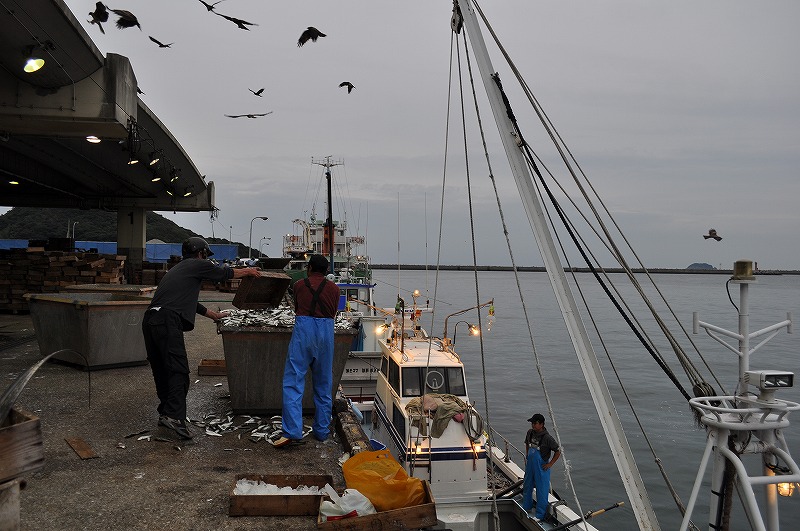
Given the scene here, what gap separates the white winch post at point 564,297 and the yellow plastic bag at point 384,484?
4.42ft

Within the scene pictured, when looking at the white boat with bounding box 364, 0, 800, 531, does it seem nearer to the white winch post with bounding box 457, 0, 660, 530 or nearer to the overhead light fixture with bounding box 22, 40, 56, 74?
the white winch post with bounding box 457, 0, 660, 530

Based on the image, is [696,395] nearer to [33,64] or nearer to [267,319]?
[267,319]

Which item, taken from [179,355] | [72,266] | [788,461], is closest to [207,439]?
[179,355]

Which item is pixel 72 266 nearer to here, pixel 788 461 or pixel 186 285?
pixel 186 285

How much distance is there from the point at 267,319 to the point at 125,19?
240 inches

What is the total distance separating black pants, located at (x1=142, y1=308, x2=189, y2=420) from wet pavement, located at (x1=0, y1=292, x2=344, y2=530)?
0.38 meters

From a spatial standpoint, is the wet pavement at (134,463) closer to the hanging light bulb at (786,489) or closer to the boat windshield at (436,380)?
→ the hanging light bulb at (786,489)

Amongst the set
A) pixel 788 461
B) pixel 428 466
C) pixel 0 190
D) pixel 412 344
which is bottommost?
pixel 428 466

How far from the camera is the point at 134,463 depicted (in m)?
4.95

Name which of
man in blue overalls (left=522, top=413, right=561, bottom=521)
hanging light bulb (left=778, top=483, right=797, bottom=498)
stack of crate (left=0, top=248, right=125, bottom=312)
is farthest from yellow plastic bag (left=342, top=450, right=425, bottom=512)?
stack of crate (left=0, top=248, right=125, bottom=312)

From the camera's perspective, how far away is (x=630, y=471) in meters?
3.97

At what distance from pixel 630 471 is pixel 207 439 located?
3.86 m

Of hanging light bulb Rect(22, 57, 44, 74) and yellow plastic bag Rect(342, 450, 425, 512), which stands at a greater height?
hanging light bulb Rect(22, 57, 44, 74)

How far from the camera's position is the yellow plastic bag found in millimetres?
3957
